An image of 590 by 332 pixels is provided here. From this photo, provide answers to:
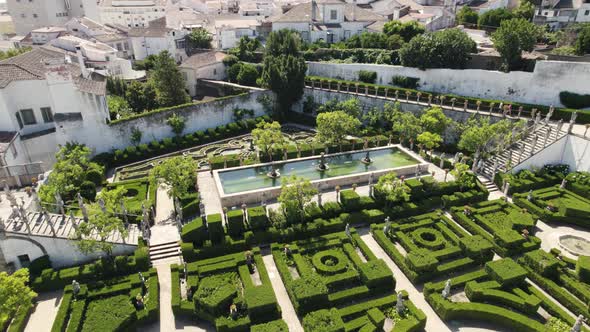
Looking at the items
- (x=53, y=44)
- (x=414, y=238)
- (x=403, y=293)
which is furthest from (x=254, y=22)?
(x=403, y=293)

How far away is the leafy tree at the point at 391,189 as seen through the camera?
100ft

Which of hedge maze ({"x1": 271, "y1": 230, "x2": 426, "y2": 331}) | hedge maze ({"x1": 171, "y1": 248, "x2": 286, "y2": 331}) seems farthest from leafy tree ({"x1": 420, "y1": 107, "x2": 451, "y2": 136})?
hedge maze ({"x1": 171, "y1": 248, "x2": 286, "y2": 331})

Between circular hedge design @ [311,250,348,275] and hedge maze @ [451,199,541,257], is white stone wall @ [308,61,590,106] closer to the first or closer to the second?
hedge maze @ [451,199,541,257]

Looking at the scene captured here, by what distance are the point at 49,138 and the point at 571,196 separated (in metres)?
50.3

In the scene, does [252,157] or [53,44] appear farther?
[53,44]

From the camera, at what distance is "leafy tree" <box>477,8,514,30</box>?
65.6 m

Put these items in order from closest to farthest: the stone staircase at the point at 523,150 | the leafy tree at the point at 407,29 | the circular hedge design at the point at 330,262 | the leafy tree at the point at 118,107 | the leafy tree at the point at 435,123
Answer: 1. the circular hedge design at the point at 330,262
2. the stone staircase at the point at 523,150
3. the leafy tree at the point at 435,123
4. the leafy tree at the point at 118,107
5. the leafy tree at the point at 407,29

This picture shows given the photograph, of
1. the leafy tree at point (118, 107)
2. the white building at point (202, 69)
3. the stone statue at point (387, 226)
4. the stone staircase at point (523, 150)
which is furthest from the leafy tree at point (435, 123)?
the leafy tree at point (118, 107)

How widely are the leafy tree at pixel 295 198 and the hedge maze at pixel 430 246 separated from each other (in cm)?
592

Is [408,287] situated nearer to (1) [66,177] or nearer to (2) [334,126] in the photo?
(2) [334,126]

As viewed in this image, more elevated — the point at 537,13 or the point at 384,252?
the point at 537,13

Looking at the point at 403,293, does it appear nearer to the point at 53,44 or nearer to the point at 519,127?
the point at 519,127

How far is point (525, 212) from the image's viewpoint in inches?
1201

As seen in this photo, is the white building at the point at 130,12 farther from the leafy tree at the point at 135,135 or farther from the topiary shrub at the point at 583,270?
the topiary shrub at the point at 583,270
